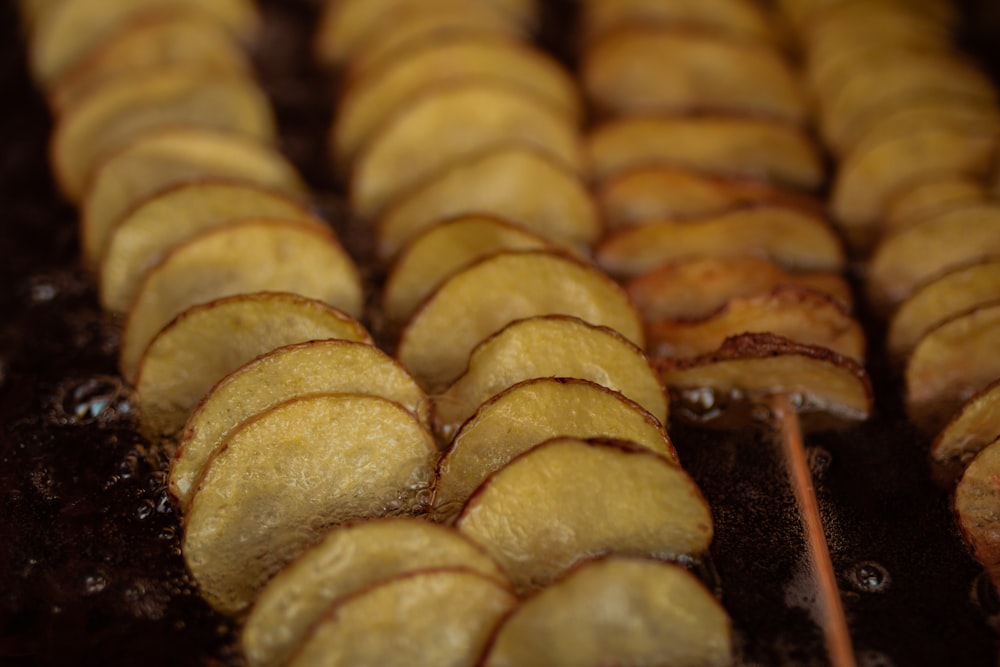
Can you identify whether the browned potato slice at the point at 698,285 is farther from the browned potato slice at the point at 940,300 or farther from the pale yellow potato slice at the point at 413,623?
the pale yellow potato slice at the point at 413,623

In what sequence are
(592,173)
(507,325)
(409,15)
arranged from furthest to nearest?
(409,15) < (592,173) < (507,325)

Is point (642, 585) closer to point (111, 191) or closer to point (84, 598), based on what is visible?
point (84, 598)

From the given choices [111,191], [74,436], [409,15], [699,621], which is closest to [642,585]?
[699,621]

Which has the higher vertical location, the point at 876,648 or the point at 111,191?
the point at 111,191

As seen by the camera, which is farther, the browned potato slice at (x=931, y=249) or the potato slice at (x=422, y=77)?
the potato slice at (x=422, y=77)

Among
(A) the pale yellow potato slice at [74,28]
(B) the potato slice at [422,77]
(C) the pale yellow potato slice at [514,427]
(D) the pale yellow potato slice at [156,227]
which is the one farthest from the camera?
(A) the pale yellow potato slice at [74,28]

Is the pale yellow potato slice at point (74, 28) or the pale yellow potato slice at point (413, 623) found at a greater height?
the pale yellow potato slice at point (74, 28)

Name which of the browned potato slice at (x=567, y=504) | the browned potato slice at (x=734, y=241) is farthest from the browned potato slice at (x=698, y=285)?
the browned potato slice at (x=567, y=504)
